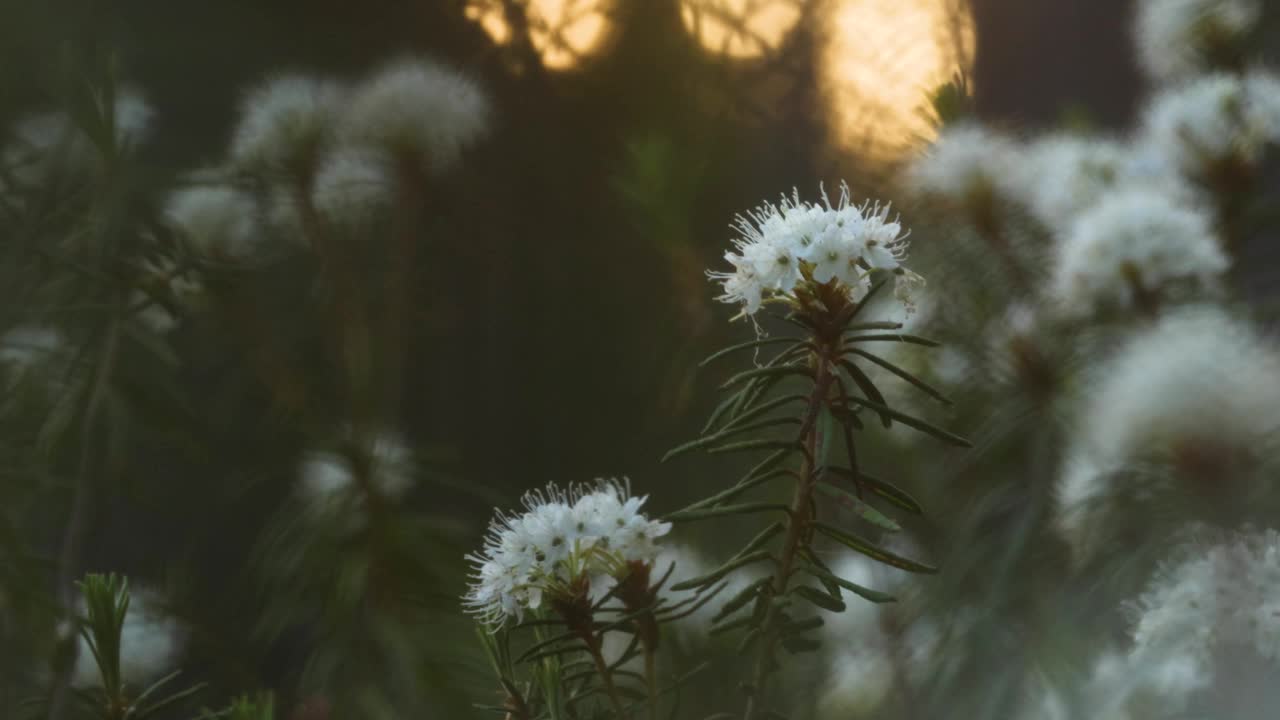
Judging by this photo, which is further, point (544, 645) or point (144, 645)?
point (144, 645)

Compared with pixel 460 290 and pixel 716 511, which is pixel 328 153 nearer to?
pixel 460 290

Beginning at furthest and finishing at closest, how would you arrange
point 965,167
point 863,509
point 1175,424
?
point 965,167 → point 1175,424 → point 863,509

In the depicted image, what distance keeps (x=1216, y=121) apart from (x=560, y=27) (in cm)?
34

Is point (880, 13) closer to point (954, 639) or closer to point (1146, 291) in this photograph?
point (1146, 291)

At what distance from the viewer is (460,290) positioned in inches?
23.0

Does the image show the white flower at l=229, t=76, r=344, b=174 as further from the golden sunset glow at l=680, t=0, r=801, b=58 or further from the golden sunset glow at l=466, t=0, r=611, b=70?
the golden sunset glow at l=680, t=0, r=801, b=58

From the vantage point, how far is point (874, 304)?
46 cm

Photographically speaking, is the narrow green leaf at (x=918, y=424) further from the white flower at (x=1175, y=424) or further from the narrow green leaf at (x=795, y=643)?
the white flower at (x=1175, y=424)

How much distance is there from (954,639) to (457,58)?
1.33 feet

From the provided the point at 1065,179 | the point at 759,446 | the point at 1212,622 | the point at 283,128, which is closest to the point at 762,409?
the point at 759,446

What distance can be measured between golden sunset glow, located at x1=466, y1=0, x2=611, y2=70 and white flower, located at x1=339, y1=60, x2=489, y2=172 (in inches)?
1.5

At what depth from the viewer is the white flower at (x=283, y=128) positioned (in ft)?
1.92

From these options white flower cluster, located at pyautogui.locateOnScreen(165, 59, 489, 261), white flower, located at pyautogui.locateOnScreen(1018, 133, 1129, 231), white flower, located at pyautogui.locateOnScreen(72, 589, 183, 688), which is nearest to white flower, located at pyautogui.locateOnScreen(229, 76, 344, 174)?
white flower cluster, located at pyautogui.locateOnScreen(165, 59, 489, 261)

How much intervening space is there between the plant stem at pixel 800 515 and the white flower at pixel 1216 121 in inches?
13.0
